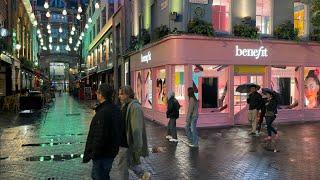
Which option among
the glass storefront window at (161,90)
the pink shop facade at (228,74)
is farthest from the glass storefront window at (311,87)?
the glass storefront window at (161,90)

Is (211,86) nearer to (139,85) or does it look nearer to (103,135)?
(139,85)

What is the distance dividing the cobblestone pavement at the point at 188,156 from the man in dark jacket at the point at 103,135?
3.17 m

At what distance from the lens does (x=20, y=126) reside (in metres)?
19.3

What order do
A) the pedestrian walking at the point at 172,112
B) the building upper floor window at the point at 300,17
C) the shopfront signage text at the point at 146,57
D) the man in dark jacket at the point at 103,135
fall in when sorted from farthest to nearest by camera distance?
the shopfront signage text at the point at 146,57 < the building upper floor window at the point at 300,17 < the pedestrian walking at the point at 172,112 < the man in dark jacket at the point at 103,135

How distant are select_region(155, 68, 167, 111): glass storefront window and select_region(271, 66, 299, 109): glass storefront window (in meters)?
4.78

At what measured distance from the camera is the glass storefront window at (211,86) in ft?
61.7

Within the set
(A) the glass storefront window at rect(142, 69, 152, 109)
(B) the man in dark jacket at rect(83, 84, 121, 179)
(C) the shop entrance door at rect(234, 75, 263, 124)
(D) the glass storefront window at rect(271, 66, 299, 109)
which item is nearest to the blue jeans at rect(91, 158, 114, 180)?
(B) the man in dark jacket at rect(83, 84, 121, 179)

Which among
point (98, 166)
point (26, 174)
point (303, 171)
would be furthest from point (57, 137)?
point (98, 166)

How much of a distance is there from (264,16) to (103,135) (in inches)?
647

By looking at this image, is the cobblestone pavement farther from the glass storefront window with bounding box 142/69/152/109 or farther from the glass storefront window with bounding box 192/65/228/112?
the glass storefront window with bounding box 142/69/152/109

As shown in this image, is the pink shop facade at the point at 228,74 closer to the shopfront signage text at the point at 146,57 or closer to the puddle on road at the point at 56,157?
the shopfront signage text at the point at 146,57

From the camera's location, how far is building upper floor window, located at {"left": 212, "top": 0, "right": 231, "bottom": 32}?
64.5 ft

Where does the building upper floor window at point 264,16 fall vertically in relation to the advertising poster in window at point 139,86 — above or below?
above

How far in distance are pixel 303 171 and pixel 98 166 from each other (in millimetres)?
5265
